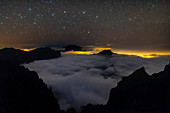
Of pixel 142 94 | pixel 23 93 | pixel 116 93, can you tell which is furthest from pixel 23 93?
pixel 142 94

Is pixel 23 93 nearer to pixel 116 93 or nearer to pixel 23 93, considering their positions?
pixel 23 93

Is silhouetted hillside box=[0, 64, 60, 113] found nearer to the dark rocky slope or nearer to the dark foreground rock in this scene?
the dark rocky slope

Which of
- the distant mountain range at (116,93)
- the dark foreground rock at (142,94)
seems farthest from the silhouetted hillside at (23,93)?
the dark foreground rock at (142,94)

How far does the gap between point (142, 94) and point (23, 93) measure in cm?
6775

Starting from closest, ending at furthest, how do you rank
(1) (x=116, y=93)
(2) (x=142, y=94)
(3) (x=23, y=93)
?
(3) (x=23, y=93) → (2) (x=142, y=94) → (1) (x=116, y=93)

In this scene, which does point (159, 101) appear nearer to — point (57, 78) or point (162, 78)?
point (162, 78)

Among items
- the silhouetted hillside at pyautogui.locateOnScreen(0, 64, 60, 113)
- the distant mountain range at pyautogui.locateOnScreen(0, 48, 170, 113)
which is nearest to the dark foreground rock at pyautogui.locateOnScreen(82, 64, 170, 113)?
the distant mountain range at pyautogui.locateOnScreen(0, 48, 170, 113)

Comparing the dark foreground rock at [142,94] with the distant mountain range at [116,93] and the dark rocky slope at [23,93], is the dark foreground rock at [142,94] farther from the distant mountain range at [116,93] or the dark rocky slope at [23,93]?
the dark rocky slope at [23,93]

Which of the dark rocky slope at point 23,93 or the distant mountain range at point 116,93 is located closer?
the dark rocky slope at point 23,93

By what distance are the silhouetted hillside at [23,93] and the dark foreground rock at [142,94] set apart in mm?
40309

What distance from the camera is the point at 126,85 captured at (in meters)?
76.4

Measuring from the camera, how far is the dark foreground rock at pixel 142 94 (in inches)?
2251

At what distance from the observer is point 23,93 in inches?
2234

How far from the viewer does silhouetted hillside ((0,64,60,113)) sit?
45672 millimetres
